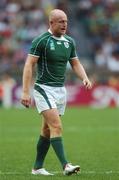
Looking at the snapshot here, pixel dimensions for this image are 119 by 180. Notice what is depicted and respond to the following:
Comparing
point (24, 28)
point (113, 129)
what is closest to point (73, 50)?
point (113, 129)

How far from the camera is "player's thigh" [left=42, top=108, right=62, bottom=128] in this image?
10281mm

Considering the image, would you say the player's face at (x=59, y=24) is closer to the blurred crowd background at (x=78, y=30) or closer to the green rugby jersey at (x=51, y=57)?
the green rugby jersey at (x=51, y=57)

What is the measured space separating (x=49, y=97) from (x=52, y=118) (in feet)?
1.12

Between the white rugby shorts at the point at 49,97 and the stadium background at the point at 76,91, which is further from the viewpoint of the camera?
the stadium background at the point at 76,91

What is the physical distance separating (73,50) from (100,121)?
37.8ft

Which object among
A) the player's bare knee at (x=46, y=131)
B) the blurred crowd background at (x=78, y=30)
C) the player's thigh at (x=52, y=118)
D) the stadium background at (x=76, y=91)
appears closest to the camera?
the player's thigh at (x=52, y=118)

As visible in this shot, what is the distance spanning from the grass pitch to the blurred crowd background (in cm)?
425

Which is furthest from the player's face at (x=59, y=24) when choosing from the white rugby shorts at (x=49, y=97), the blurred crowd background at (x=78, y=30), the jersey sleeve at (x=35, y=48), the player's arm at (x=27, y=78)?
the blurred crowd background at (x=78, y=30)

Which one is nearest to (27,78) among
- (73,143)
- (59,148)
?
(59,148)

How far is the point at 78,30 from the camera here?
1316 inches

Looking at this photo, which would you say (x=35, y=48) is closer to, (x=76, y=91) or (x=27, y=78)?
(x=27, y=78)

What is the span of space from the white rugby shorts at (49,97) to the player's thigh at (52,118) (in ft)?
0.21

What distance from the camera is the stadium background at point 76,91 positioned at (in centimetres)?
1296

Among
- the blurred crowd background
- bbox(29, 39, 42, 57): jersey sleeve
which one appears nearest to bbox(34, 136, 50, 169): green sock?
bbox(29, 39, 42, 57): jersey sleeve
